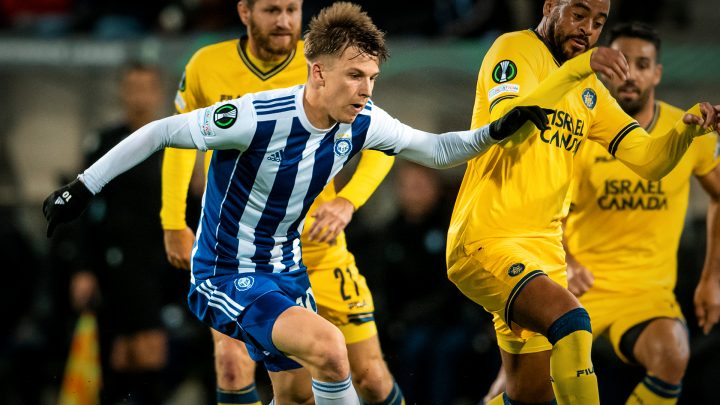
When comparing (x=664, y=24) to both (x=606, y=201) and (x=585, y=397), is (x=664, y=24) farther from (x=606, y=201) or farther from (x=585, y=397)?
(x=585, y=397)

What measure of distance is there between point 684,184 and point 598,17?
66.5 inches

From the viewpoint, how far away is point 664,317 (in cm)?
641

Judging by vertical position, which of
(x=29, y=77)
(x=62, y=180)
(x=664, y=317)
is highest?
(x=29, y=77)

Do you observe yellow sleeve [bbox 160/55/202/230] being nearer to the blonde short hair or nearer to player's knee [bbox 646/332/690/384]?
the blonde short hair

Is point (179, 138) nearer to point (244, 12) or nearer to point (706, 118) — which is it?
point (244, 12)

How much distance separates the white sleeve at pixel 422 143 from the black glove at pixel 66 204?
4.18ft

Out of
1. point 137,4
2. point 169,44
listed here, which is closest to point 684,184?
point 169,44

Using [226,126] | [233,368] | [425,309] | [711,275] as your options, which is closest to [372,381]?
[233,368]

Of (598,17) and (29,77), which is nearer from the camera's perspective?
(598,17)

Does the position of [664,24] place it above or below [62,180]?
above

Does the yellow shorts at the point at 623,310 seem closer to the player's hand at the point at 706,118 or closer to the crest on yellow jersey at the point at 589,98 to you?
the crest on yellow jersey at the point at 589,98

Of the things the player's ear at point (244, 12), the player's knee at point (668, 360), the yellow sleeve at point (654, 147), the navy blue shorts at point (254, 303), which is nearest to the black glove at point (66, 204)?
the navy blue shorts at point (254, 303)

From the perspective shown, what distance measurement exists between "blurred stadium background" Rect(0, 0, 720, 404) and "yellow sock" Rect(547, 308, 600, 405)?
327 cm

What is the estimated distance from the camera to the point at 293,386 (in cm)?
543
